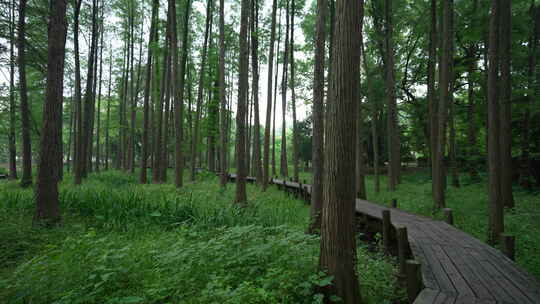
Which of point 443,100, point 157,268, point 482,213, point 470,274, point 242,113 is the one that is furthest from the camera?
point 242,113

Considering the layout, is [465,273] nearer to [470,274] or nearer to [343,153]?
[470,274]

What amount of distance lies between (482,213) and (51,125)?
12.6m

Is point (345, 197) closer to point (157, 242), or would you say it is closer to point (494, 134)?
point (157, 242)

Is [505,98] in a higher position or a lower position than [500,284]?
higher

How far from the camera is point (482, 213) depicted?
26.8 ft

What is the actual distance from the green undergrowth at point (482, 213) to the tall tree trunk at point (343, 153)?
393 cm

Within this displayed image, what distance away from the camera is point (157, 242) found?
4.71 m

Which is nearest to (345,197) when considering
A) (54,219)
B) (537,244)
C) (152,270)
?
(152,270)

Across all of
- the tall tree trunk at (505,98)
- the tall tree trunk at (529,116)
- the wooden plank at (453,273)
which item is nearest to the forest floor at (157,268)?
the wooden plank at (453,273)

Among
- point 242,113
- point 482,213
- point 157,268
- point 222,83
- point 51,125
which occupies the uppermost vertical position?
point 222,83

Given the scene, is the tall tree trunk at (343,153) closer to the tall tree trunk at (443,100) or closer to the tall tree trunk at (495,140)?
the tall tree trunk at (495,140)

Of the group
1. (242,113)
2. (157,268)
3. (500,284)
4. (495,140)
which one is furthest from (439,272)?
(242,113)

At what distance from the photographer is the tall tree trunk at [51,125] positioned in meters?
5.77

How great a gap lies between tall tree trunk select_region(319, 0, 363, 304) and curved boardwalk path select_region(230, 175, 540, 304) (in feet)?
2.76
